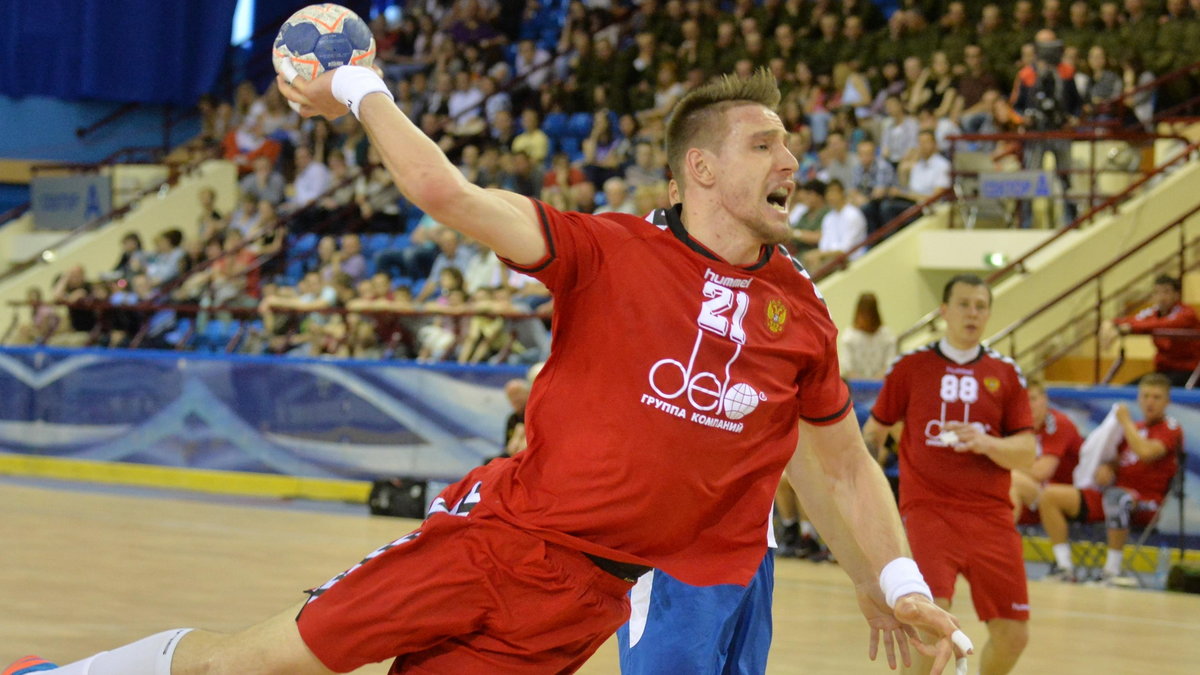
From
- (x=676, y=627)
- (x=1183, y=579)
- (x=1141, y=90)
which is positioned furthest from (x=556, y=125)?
(x=676, y=627)

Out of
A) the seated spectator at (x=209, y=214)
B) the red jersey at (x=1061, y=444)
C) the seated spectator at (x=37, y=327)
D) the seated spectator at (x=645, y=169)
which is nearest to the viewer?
the red jersey at (x=1061, y=444)

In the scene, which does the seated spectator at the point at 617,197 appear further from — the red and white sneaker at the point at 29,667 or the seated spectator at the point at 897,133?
the red and white sneaker at the point at 29,667

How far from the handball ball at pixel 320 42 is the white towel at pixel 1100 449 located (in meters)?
9.14

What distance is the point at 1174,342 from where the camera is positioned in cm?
1332

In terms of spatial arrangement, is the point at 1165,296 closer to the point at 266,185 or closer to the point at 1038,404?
the point at 1038,404

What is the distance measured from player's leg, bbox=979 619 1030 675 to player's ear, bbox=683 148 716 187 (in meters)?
3.92

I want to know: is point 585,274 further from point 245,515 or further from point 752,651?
point 245,515

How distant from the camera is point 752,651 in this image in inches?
207

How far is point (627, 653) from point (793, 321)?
1276 millimetres

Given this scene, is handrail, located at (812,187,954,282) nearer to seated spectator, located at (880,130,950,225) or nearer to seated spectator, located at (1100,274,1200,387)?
seated spectator, located at (880,130,950,225)

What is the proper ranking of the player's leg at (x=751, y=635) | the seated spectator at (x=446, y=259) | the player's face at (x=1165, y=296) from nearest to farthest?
the player's leg at (x=751, y=635)
the player's face at (x=1165, y=296)
the seated spectator at (x=446, y=259)

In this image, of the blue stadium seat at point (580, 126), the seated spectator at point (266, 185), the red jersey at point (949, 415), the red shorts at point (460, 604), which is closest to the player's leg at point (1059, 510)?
the red jersey at point (949, 415)

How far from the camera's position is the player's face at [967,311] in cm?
755

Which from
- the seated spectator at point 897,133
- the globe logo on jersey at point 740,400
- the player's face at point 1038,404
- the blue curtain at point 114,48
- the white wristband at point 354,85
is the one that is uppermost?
the blue curtain at point 114,48
